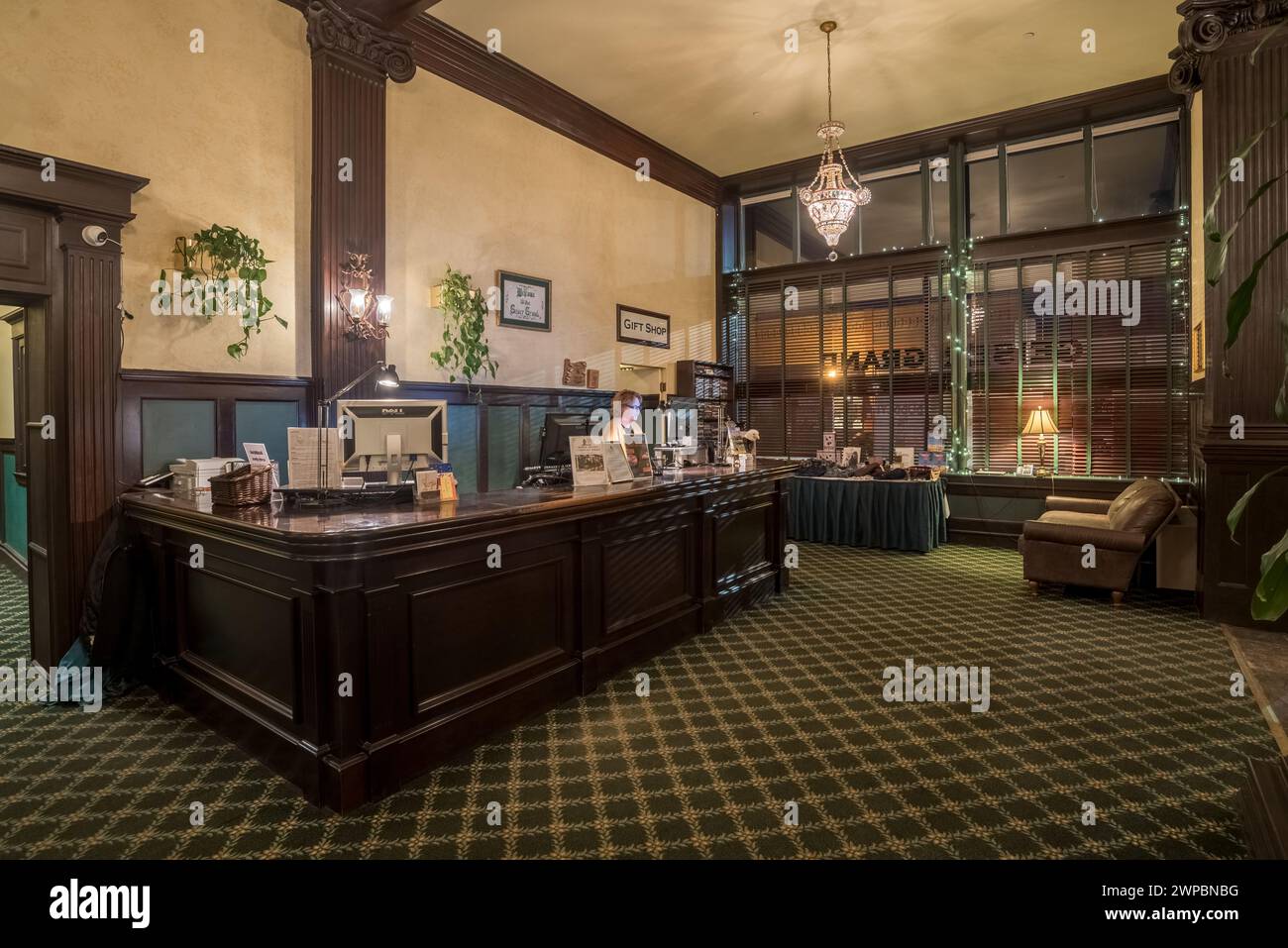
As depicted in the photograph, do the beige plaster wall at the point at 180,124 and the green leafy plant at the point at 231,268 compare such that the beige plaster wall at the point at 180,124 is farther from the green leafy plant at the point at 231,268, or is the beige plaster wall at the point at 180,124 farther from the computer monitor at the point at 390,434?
the computer monitor at the point at 390,434

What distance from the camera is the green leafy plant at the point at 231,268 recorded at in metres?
4.41

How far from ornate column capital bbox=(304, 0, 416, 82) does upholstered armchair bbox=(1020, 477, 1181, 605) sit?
615cm

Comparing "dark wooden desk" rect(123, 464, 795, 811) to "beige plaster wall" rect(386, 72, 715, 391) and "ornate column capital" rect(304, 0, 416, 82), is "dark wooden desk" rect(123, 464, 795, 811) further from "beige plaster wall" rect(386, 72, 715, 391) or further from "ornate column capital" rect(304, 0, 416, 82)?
"ornate column capital" rect(304, 0, 416, 82)

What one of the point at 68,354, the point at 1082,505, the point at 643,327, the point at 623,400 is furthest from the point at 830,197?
the point at 68,354

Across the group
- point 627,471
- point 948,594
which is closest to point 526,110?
point 627,471

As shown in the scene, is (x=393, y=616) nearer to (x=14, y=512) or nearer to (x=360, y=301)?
(x=360, y=301)

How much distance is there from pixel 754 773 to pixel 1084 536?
401 cm

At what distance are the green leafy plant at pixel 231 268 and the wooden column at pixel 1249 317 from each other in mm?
6366

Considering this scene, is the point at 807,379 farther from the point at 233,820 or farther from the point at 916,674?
the point at 233,820

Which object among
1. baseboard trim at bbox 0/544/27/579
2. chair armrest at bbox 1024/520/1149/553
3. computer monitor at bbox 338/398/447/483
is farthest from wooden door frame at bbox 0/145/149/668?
chair armrest at bbox 1024/520/1149/553

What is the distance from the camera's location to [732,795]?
2.74m

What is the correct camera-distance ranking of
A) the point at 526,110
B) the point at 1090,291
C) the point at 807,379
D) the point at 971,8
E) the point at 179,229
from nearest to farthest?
the point at 179,229, the point at 971,8, the point at 526,110, the point at 1090,291, the point at 807,379

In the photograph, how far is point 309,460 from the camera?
346 cm

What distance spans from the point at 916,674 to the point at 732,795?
1720 millimetres
